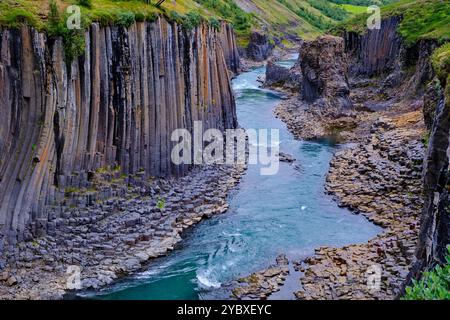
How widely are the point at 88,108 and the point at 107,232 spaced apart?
7.42 m

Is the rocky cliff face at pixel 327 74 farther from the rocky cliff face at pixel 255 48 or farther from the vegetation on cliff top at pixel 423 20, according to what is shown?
the rocky cliff face at pixel 255 48

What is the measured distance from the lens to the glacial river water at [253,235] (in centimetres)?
2495

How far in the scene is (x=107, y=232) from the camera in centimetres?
2805

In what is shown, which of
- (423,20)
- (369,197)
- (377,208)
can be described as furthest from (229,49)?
(377,208)

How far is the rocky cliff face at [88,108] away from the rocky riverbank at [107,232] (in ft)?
3.07

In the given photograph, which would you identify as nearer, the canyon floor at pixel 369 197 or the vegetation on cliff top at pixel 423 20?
the canyon floor at pixel 369 197

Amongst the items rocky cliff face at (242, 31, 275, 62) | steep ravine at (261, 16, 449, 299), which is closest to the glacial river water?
steep ravine at (261, 16, 449, 299)

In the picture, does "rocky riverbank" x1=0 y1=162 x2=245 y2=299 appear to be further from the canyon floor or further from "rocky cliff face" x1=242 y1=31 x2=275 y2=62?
"rocky cliff face" x1=242 y1=31 x2=275 y2=62

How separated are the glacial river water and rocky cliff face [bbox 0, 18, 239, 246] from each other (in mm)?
5928

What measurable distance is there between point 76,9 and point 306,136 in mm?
30195

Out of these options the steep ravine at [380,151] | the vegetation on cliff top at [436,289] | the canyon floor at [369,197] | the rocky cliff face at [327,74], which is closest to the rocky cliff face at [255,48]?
the steep ravine at [380,151]

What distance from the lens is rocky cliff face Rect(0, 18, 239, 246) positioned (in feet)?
83.5

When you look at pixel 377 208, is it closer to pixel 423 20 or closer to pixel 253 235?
pixel 253 235
